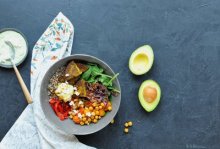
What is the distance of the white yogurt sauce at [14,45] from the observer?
1.82 m

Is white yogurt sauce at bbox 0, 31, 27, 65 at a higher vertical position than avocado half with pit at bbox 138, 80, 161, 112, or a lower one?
higher

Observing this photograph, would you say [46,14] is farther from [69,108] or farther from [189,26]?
[189,26]

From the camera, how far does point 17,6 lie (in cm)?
188

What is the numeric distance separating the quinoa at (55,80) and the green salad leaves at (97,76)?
97mm

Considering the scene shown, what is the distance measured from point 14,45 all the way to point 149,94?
0.67 m

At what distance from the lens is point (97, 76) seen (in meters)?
1.83

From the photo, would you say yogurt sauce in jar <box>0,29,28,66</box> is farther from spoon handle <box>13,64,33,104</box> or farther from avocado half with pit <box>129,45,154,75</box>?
avocado half with pit <box>129,45,154,75</box>

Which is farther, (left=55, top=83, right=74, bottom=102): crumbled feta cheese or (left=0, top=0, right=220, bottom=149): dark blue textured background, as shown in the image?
(left=0, top=0, right=220, bottom=149): dark blue textured background

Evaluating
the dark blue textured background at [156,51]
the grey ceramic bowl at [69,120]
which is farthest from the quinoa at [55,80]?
the dark blue textured background at [156,51]

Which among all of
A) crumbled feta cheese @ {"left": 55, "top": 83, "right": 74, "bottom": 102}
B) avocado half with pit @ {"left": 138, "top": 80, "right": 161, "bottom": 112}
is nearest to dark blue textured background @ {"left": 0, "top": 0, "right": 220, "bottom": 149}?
avocado half with pit @ {"left": 138, "top": 80, "right": 161, "bottom": 112}

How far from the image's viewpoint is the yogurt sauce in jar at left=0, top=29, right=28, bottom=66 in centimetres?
182

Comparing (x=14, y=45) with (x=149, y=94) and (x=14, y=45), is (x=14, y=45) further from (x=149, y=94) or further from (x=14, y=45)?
(x=149, y=94)

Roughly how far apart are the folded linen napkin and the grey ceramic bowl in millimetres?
48

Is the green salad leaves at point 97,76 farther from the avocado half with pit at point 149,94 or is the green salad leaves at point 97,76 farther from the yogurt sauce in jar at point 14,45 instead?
the yogurt sauce in jar at point 14,45
